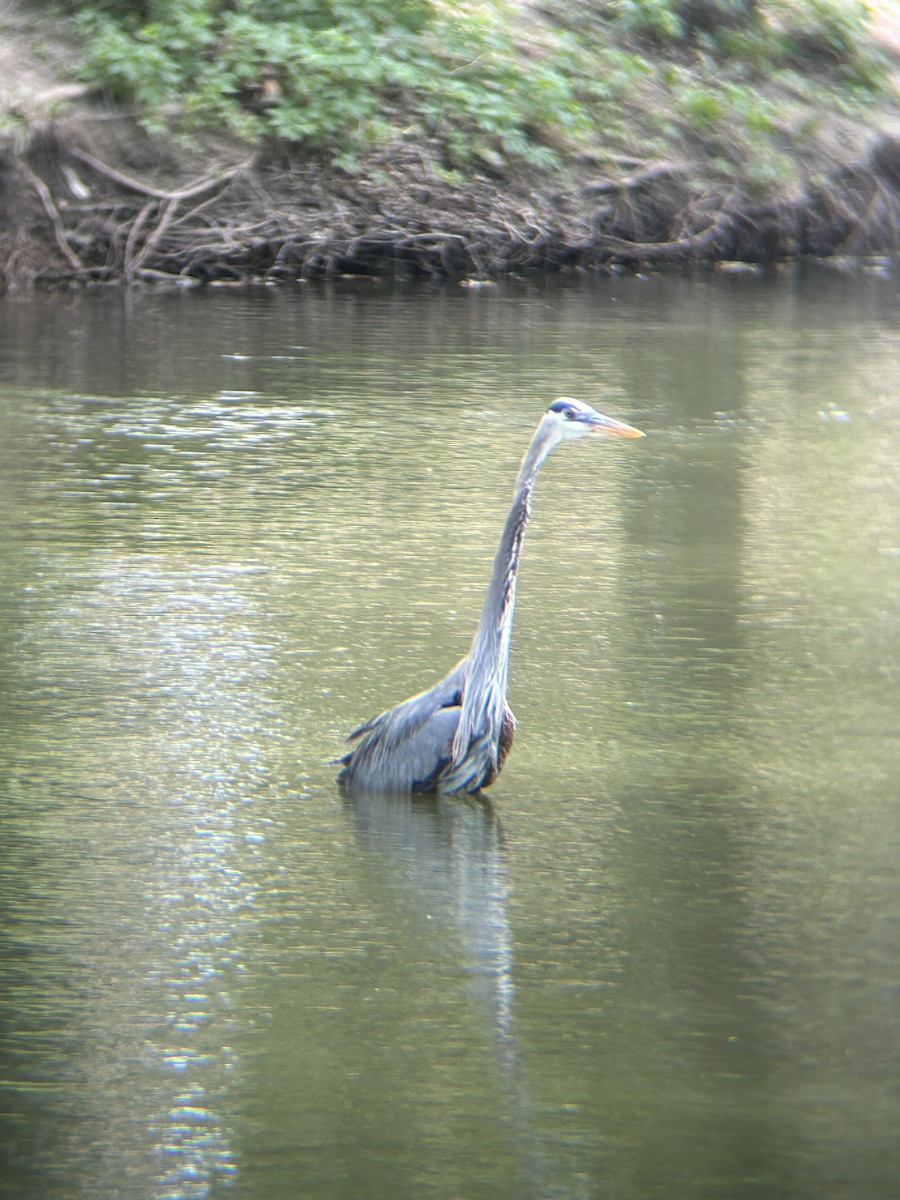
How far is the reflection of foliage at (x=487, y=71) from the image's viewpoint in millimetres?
16500

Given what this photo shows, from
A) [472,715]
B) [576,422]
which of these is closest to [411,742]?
[472,715]

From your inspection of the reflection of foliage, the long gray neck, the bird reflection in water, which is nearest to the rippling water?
the bird reflection in water

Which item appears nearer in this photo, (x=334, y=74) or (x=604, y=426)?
(x=604, y=426)

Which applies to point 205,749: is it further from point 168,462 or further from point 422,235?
point 422,235

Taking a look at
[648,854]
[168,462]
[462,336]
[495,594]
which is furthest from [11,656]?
[462,336]

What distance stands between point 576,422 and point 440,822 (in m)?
1.07

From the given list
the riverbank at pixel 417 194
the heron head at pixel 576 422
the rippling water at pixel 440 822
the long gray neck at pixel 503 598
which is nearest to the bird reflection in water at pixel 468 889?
the rippling water at pixel 440 822

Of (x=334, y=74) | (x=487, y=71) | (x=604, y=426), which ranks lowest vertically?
(x=604, y=426)

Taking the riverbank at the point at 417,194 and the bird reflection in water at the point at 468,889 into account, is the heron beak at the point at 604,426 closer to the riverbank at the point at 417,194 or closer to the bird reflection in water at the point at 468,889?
the bird reflection in water at the point at 468,889

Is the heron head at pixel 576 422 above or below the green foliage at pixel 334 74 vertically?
below

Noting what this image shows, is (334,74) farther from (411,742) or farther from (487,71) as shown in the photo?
(411,742)

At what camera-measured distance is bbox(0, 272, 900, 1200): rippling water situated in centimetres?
347

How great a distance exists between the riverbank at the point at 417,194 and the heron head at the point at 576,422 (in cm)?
1117

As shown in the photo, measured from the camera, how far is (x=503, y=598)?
5020 mm
